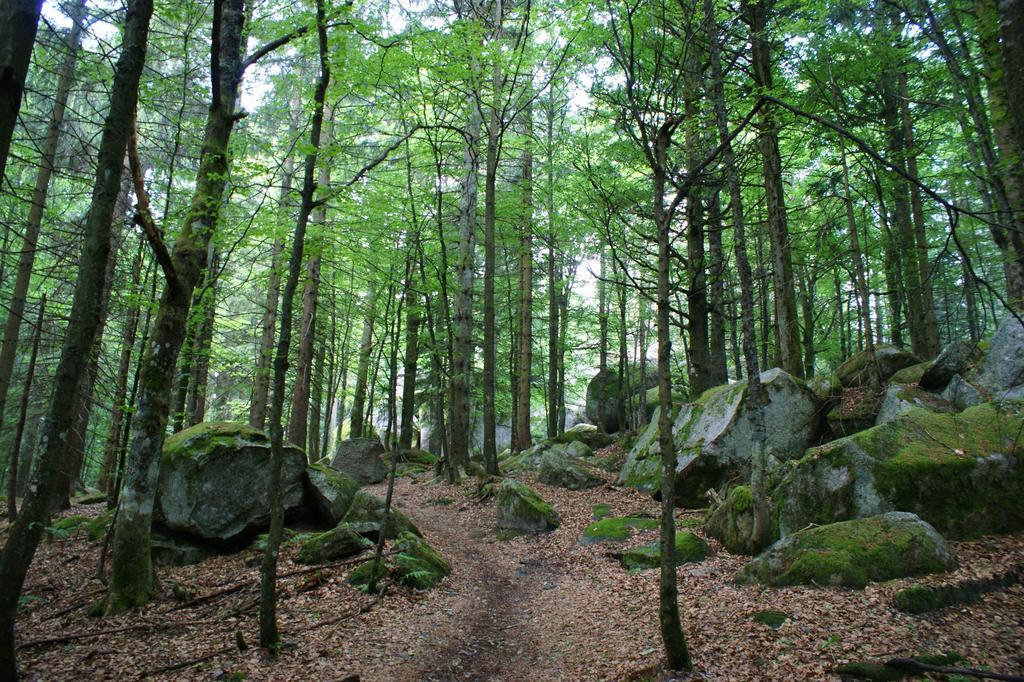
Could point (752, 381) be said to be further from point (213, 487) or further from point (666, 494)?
point (213, 487)

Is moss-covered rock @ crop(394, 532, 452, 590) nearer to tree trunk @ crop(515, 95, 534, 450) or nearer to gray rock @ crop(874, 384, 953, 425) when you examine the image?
gray rock @ crop(874, 384, 953, 425)

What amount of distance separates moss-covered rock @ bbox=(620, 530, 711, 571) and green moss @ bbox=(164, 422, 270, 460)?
631 centimetres

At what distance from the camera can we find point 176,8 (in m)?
7.12

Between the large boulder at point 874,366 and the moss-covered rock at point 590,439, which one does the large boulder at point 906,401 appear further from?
the moss-covered rock at point 590,439

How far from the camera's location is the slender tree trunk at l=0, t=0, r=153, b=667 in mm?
4027

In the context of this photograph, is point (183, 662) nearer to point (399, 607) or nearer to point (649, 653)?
point (399, 607)

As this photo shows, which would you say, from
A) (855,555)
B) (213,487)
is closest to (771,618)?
(855,555)

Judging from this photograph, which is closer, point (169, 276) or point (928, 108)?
point (169, 276)

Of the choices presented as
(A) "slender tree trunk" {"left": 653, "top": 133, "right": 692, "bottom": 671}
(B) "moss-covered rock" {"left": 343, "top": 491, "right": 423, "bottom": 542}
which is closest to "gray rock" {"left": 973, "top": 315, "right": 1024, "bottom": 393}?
(A) "slender tree trunk" {"left": 653, "top": 133, "right": 692, "bottom": 671}

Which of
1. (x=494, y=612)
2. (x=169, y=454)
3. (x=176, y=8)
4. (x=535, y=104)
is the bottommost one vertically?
(x=494, y=612)

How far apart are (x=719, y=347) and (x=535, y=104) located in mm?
12043

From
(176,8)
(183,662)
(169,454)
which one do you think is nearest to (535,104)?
(176,8)

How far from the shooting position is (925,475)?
263 inches

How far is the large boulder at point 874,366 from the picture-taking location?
35.2ft
